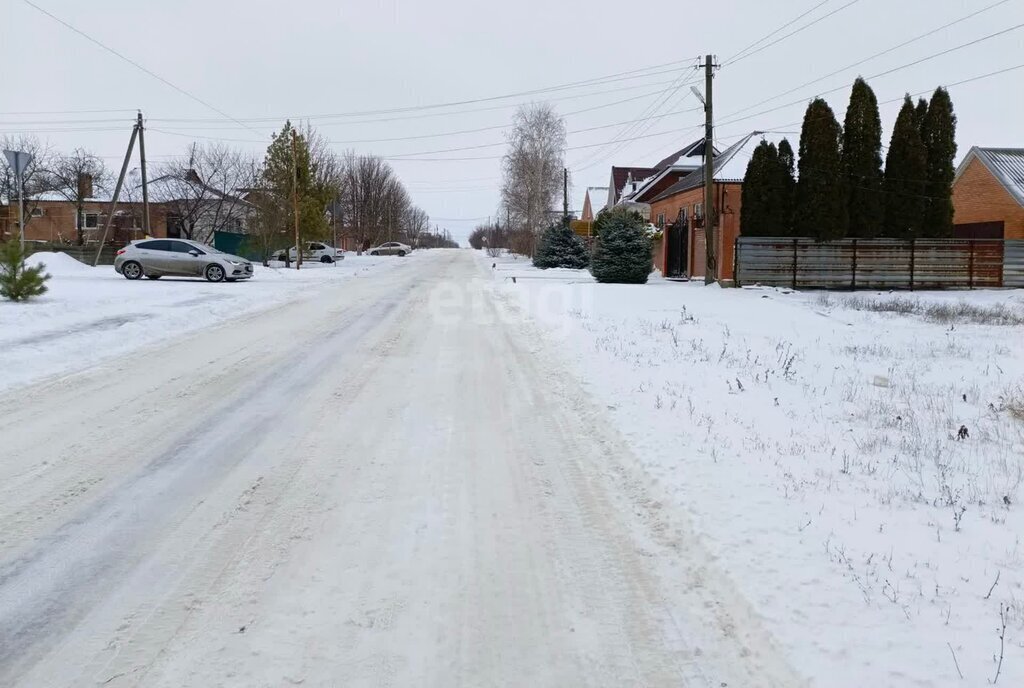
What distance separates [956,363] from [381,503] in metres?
8.79

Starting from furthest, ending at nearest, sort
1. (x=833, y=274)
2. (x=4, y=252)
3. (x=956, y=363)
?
(x=833, y=274) < (x=4, y=252) < (x=956, y=363)

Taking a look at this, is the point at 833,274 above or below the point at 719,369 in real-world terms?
above

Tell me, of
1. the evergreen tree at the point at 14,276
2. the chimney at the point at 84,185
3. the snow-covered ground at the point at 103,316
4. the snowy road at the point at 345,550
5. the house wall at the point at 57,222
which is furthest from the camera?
the house wall at the point at 57,222

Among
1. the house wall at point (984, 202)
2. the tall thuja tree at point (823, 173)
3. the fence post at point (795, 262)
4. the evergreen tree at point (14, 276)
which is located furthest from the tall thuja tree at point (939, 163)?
the evergreen tree at point (14, 276)

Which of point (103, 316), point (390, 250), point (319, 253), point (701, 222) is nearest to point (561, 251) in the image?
point (701, 222)

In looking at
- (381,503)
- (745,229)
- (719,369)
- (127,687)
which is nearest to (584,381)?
(719,369)

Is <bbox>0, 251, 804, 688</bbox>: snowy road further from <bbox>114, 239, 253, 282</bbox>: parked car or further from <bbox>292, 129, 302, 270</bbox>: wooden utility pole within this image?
<bbox>292, 129, 302, 270</bbox>: wooden utility pole

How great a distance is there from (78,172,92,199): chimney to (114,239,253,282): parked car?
107 ft

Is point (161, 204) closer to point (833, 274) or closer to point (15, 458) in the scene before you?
point (833, 274)

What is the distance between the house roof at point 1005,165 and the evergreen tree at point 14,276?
35.1 meters

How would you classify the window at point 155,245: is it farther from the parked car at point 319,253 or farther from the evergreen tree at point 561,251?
the evergreen tree at point 561,251

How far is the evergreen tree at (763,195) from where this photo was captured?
85.4 feet

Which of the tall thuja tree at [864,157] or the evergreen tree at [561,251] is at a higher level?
the tall thuja tree at [864,157]

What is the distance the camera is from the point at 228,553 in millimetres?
3936
